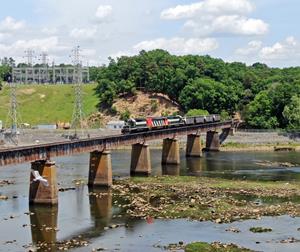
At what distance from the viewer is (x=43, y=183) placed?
73188 millimetres

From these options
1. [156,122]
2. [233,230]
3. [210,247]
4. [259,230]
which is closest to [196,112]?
[156,122]

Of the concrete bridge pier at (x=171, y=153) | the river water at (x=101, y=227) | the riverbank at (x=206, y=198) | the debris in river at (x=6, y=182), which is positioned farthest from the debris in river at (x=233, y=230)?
the concrete bridge pier at (x=171, y=153)

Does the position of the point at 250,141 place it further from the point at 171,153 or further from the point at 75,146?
the point at 75,146

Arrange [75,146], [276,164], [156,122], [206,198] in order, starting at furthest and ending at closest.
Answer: [276,164], [156,122], [75,146], [206,198]

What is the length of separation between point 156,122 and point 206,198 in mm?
40605

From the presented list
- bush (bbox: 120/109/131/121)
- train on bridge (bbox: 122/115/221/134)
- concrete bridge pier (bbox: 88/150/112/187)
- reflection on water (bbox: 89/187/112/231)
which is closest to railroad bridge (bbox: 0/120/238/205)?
concrete bridge pier (bbox: 88/150/112/187)

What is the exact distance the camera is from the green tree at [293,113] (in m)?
162

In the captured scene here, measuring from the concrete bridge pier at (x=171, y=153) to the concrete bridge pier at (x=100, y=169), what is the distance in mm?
32140

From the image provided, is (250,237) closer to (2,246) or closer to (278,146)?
(2,246)

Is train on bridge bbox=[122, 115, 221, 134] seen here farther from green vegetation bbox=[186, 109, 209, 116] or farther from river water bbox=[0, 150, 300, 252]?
green vegetation bbox=[186, 109, 209, 116]

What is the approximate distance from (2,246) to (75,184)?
120 feet

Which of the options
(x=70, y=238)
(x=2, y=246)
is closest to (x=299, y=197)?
(x=70, y=238)

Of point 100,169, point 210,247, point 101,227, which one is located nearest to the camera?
point 210,247

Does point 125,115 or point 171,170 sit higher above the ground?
point 125,115
